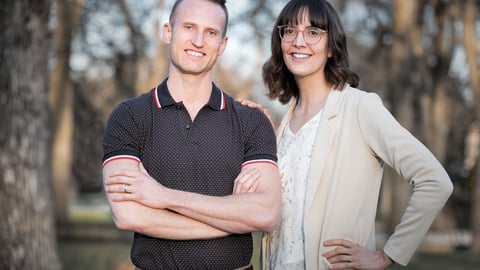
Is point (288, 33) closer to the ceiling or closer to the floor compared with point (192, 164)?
closer to the ceiling

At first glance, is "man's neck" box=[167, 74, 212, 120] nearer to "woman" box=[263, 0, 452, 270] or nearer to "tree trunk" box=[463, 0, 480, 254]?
"woman" box=[263, 0, 452, 270]

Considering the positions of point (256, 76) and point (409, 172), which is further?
point (256, 76)

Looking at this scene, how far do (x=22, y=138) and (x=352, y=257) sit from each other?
5289mm

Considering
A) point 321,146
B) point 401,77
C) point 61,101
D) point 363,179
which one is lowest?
point 61,101

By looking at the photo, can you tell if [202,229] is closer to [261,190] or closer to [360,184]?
[261,190]

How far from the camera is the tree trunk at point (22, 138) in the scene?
723cm

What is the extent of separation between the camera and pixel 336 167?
3312 millimetres

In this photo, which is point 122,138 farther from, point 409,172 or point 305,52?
point 409,172

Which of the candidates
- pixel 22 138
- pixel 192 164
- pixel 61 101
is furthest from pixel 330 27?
pixel 61 101

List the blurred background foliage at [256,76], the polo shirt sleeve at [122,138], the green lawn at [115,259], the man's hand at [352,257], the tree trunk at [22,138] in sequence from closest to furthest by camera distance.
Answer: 1. the polo shirt sleeve at [122,138]
2. the man's hand at [352,257]
3. the tree trunk at [22,138]
4. the green lawn at [115,259]
5. the blurred background foliage at [256,76]

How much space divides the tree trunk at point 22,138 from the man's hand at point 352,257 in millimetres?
5012

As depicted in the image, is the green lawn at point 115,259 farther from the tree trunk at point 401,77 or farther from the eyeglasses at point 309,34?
the eyeglasses at point 309,34

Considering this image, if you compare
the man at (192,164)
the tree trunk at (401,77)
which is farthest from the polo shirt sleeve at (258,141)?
the tree trunk at (401,77)

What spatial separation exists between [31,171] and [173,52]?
4.88 meters
